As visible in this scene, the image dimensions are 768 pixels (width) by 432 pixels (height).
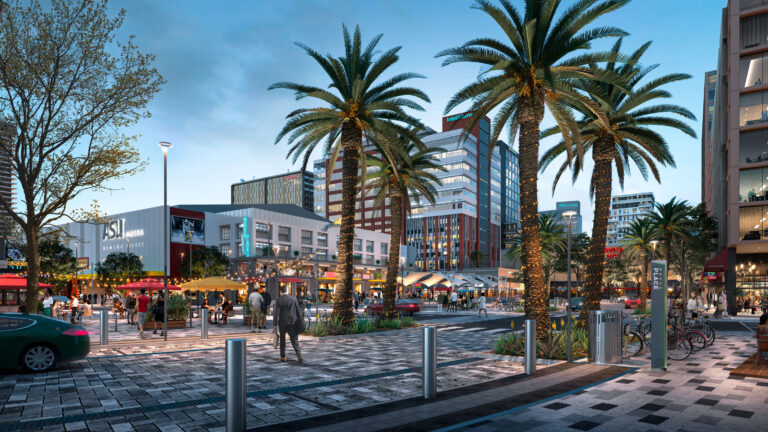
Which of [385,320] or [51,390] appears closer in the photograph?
[51,390]

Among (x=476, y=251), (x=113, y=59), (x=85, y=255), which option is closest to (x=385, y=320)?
(x=113, y=59)

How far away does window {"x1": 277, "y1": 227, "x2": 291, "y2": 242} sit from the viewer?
227ft

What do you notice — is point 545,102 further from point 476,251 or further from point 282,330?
point 476,251

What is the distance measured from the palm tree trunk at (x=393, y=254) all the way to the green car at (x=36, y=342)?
13.9 m

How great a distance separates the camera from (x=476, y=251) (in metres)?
125

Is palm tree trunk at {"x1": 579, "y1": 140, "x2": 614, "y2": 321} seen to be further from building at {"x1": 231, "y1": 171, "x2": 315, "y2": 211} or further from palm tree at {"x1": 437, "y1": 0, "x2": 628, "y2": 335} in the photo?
building at {"x1": 231, "y1": 171, "x2": 315, "y2": 211}

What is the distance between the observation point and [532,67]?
47.1ft

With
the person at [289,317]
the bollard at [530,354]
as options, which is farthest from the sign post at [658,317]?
the person at [289,317]

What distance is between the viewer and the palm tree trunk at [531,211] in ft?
45.8

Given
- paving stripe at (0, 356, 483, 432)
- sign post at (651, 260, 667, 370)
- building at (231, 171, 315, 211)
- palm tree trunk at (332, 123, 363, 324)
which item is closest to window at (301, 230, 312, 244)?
palm tree trunk at (332, 123, 363, 324)

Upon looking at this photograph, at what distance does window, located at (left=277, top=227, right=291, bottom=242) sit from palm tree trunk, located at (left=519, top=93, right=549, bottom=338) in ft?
191

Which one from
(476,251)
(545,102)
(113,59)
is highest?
(113,59)

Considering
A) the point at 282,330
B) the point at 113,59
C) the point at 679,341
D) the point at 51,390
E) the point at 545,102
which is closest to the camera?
the point at 51,390

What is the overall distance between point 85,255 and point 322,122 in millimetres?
77347
